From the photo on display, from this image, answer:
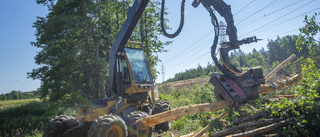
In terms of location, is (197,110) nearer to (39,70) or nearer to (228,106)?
(228,106)

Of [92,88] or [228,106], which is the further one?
[92,88]

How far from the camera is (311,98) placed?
11.6 feet

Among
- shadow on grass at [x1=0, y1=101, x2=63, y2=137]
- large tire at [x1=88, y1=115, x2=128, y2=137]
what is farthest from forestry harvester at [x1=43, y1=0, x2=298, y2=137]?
shadow on grass at [x1=0, y1=101, x2=63, y2=137]

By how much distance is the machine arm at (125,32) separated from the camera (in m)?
6.65

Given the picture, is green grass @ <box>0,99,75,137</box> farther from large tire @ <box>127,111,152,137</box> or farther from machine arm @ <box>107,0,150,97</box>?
large tire @ <box>127,111,152,137</box>

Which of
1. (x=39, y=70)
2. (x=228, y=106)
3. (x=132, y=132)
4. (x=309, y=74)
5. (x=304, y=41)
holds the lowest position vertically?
(x=132, y=132)

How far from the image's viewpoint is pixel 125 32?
7.04 meters

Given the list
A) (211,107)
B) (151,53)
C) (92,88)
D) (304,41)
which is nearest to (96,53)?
(92,88)

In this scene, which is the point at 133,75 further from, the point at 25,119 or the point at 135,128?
the point at 25,119

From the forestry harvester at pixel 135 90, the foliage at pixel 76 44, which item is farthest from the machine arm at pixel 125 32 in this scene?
the foliage at pixel 76 44

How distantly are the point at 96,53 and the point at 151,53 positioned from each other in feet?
16.9

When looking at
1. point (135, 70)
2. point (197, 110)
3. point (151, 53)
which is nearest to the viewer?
point (197, 110)

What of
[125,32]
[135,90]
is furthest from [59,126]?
[125,32]

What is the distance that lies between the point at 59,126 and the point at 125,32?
3773mm
